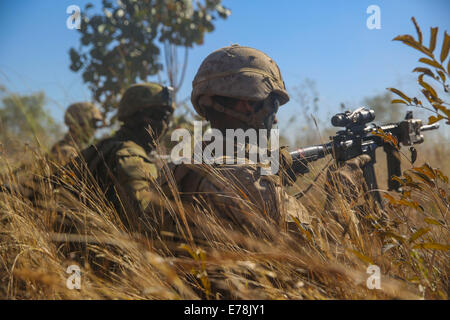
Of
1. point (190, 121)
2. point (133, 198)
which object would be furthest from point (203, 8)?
point (133, 198)

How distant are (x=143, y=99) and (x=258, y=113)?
221cm

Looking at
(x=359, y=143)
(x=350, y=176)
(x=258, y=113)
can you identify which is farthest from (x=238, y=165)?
(x=359, y=143)

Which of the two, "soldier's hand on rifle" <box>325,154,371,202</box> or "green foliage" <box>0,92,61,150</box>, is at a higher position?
"green foliage" <box>0,92,61,150</box>

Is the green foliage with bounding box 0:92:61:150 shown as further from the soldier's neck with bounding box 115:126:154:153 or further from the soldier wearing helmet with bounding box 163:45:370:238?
the soldier wearing helmet with bounding box 163:45:370:238

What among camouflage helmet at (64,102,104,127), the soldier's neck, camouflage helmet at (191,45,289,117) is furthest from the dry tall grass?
camouflage helmet at (64,102,104,127)

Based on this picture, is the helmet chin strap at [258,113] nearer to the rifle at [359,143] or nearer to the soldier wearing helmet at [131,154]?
the rifle at [359,143]

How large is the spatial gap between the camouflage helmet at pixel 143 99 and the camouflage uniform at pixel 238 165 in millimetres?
1569

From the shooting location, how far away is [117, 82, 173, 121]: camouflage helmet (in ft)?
13.9

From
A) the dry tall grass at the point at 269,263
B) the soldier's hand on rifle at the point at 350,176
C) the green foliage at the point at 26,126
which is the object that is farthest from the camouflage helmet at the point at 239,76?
the green foliage at the point at 26,126

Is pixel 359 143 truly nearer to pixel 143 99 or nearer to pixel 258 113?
pixel 258 113

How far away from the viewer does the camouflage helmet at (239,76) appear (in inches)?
98.3

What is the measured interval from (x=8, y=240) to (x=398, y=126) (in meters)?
3.40

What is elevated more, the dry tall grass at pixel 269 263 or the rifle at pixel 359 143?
the rifle at pixel 359 143

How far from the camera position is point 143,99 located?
425cm
